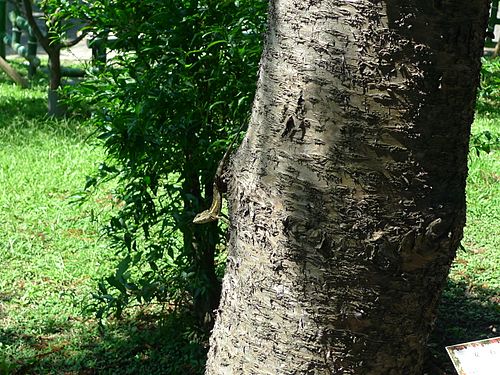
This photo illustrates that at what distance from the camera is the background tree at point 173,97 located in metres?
3.22

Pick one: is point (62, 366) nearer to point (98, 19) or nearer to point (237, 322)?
point (98, 19)

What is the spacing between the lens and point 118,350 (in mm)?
3979

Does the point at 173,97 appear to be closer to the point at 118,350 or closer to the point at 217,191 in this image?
the point at 217,191

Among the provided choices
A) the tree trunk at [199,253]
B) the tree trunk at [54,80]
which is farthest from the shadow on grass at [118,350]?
the tree trunk at [54,80]

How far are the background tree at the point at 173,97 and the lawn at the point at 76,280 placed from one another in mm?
500

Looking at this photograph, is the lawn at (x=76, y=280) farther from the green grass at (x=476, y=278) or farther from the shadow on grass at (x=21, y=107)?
the shadow on grass at (x=21, y=107)

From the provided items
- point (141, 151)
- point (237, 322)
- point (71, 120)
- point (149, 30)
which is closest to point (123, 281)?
point (141, 151)

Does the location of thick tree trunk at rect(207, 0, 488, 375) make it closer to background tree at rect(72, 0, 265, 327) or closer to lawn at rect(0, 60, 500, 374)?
background tree at rect(72, 0, 265, 327)

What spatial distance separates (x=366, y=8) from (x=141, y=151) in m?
1.82

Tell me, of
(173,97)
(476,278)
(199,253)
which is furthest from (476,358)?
(476,278)

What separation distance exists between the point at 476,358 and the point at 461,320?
85.9 inches

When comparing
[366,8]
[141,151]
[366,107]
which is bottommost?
[141,151]

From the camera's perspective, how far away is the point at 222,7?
332 centimetres

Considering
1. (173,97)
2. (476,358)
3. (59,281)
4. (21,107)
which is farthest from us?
(21,107)
